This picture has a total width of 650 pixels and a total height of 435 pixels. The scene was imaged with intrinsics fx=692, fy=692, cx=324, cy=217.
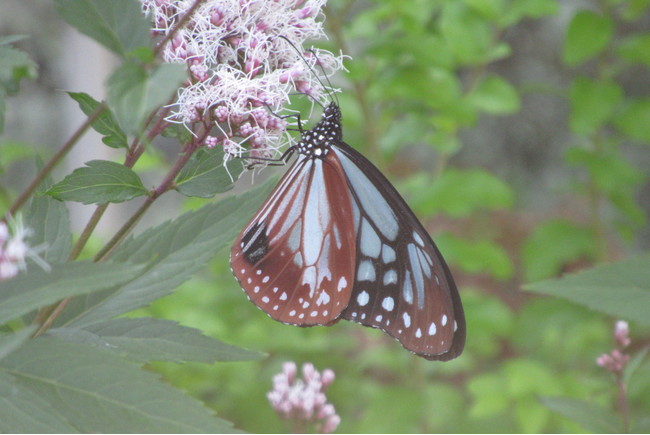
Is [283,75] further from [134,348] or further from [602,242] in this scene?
[602,242]

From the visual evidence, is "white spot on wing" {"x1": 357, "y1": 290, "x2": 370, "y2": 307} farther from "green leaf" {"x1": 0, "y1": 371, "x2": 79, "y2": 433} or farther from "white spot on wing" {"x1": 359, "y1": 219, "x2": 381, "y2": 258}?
"green leaf" {"x1": 0, "y1": 371, "x2": 79, "y2": 433}

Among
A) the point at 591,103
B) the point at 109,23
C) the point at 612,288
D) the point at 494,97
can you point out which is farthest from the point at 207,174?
the point at 591,103

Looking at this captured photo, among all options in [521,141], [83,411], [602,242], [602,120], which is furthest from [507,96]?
[521,141]

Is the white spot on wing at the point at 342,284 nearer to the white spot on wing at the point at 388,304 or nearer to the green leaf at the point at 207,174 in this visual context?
the white spot on wing at the point at 388,304

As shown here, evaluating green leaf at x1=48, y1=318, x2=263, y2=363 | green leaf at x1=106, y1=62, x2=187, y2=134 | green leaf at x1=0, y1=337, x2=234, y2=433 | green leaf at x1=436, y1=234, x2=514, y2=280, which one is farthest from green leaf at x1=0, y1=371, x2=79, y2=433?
green leaf at x1=436, y1=234, x2=514, y2=280

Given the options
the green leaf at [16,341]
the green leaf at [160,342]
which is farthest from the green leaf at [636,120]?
the green leaf at [16,341]

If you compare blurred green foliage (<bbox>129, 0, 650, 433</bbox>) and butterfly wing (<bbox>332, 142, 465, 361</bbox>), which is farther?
blurred green foliage (<bbox>129, 0, 650, 433</bbox>)
